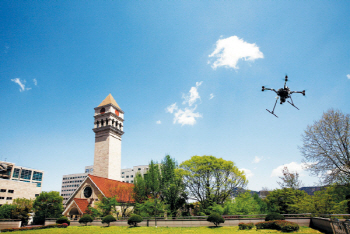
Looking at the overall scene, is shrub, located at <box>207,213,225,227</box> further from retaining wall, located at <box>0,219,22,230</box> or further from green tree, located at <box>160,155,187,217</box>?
retaining wall, located at <box>0,219,22,230</box>

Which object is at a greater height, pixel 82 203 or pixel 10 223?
pixel 82 203

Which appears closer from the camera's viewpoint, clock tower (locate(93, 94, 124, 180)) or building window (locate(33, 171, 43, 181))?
clock tower (locate(93, 94, 124, 180))

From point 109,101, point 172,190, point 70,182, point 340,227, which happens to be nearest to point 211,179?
point 172,190

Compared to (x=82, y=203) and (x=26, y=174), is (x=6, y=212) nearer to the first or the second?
(x=82, y=203)

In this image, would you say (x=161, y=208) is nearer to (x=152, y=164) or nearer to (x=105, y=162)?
(x=152, y=164)

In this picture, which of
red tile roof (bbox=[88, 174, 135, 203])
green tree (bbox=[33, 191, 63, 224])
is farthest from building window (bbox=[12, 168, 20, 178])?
red tile roof (bbox=[88, 174, 135, 203])

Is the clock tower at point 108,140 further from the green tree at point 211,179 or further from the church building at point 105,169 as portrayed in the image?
the green tree at point 211,179
